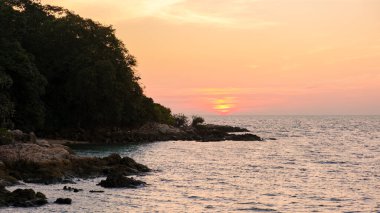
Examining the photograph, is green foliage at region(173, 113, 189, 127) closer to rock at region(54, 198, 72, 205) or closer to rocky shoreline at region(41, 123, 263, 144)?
rocky shoreline at region(41, 123, 263, 144)

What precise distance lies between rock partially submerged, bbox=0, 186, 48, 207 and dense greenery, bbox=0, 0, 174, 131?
1689 inches

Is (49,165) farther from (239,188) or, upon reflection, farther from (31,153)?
(239,188)

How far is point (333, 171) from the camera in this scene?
48.2 metres

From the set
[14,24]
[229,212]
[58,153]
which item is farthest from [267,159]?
[14,24]

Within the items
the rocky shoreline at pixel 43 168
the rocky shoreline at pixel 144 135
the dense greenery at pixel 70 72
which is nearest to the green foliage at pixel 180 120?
the rocky shoreline at pixel 144 135

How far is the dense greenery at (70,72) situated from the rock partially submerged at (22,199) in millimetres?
42893

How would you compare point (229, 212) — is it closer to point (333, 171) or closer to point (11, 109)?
point (333, 171)

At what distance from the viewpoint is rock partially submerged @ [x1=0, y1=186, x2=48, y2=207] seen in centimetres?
2666

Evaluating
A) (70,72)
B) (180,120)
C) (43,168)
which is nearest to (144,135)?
(70,72)

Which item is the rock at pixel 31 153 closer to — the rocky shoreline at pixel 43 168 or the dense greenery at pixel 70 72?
the rocky shoreline at pixel 43 168

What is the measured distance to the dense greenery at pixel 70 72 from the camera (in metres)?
70.9

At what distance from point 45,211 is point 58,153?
16.6 meters

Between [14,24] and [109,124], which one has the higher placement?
[14,24]

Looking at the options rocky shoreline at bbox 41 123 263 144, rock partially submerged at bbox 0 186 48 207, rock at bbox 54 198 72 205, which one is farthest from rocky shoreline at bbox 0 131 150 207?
rocky shoreline at bbox 41 123 263 144
